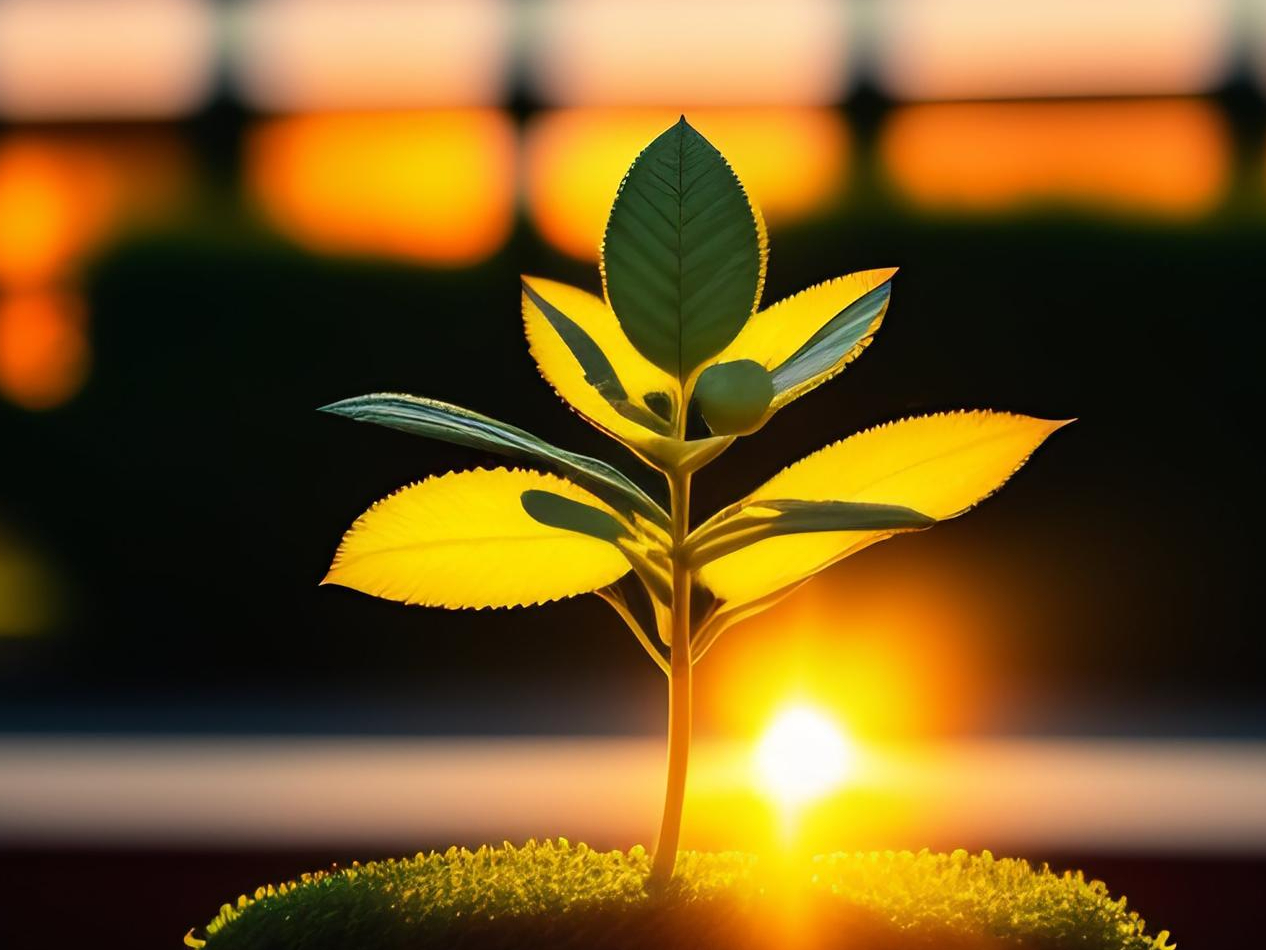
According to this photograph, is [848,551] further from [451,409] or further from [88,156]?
[88,156]

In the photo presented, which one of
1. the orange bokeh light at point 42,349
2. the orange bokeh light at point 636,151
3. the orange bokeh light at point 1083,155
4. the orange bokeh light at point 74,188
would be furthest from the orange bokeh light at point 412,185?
the orange bokeh light at point 1083,155

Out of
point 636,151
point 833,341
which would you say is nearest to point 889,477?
point 833,341

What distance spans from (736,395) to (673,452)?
0.04m

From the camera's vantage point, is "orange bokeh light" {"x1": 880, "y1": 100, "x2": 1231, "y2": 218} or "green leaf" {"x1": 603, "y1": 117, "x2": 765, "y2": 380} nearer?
"green leaf" {"x1": 603, "y1": 117, "x2": 765, "y2": 380}

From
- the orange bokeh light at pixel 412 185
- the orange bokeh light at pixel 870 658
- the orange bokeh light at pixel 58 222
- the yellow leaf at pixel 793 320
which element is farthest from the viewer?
the orange bokeh light at pixel 58 222

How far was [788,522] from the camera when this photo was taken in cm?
37

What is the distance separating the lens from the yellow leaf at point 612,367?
0.42m

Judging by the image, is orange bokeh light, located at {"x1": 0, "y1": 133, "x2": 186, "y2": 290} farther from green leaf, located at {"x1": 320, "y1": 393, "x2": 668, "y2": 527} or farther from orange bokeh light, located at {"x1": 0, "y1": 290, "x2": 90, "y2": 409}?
green leaf, located at {"x1": 320, "y1": 393, "x2": 668, "y2": 527}

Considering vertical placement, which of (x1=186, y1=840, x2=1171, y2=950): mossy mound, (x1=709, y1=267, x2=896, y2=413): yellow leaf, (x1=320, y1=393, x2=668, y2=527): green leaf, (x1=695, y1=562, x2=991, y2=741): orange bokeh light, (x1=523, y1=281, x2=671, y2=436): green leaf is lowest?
(x1=186, y1=840, x2=1171, y2=950): mossy mound

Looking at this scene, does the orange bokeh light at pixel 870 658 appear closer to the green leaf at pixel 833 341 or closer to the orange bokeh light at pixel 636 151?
the orange bokeh light at pixel 636 151

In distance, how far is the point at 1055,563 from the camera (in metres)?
3.18

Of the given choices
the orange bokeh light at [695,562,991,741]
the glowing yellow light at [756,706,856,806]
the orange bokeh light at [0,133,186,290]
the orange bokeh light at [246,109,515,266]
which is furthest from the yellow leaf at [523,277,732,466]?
the orange bokeh light at [0,133,186,290]

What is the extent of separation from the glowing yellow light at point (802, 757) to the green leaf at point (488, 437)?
12 centimetres

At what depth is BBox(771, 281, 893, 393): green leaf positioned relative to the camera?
38 centimetres
